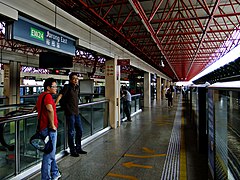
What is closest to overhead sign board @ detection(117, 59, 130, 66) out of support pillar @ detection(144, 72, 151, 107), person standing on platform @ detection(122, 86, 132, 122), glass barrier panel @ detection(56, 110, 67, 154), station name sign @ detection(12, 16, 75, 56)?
person standing on platform @ detection(122, 86, 132, 122)

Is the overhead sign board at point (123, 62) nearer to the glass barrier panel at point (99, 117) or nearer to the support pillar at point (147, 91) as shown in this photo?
the glass barrier panel at point (99, 117)

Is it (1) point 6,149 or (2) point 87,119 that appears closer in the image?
(1) point 6,149

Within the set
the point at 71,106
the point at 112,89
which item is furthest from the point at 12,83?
the point at 71,106

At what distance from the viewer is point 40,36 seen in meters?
3.65

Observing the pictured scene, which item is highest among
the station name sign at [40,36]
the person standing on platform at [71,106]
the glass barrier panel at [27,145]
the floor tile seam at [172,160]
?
the station name sign at [40,36]

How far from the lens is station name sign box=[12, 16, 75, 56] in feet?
10.5

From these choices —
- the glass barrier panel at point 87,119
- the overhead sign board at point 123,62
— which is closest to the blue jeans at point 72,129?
the glass barrier panel at point 87,119

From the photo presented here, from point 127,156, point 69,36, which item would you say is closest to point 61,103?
point 69,36

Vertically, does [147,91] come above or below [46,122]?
above

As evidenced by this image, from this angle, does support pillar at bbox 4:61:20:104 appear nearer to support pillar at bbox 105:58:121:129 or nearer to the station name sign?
support pillar at bbox 105:58:121:129

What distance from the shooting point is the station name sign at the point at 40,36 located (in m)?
3.21

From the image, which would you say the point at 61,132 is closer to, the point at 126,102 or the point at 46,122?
the point at 46,122

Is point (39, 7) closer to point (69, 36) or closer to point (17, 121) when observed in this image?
point (69, 36)

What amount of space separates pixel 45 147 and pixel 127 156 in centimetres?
214
